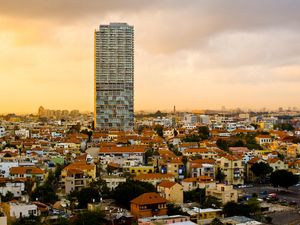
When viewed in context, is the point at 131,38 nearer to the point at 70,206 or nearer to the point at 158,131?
the point at 158,131

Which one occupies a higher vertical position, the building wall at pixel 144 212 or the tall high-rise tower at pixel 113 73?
the tall high-rise tower at pixel 113 73

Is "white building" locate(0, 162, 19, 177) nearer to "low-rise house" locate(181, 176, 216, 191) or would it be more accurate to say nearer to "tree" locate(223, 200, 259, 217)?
"low-rise house" locate(181, 176, 216, 191)

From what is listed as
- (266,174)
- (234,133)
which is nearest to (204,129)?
(234,133)

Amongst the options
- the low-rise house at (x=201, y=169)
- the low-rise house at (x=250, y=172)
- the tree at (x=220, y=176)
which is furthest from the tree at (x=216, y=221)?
the low-rise house at (x=250, y=172)

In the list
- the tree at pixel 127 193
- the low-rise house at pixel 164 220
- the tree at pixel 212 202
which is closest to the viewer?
the low-rise house at pixel 164 220

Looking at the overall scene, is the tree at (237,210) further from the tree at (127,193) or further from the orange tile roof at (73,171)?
the orange tile roof at (73,171)

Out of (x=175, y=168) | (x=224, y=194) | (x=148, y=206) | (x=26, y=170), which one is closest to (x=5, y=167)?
(x=26, y=170)

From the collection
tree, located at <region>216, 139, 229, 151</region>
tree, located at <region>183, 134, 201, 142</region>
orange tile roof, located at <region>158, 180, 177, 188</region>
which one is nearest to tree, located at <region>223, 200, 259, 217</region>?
orange tile roof, located at <region>158, 180, 177, 188</region>
